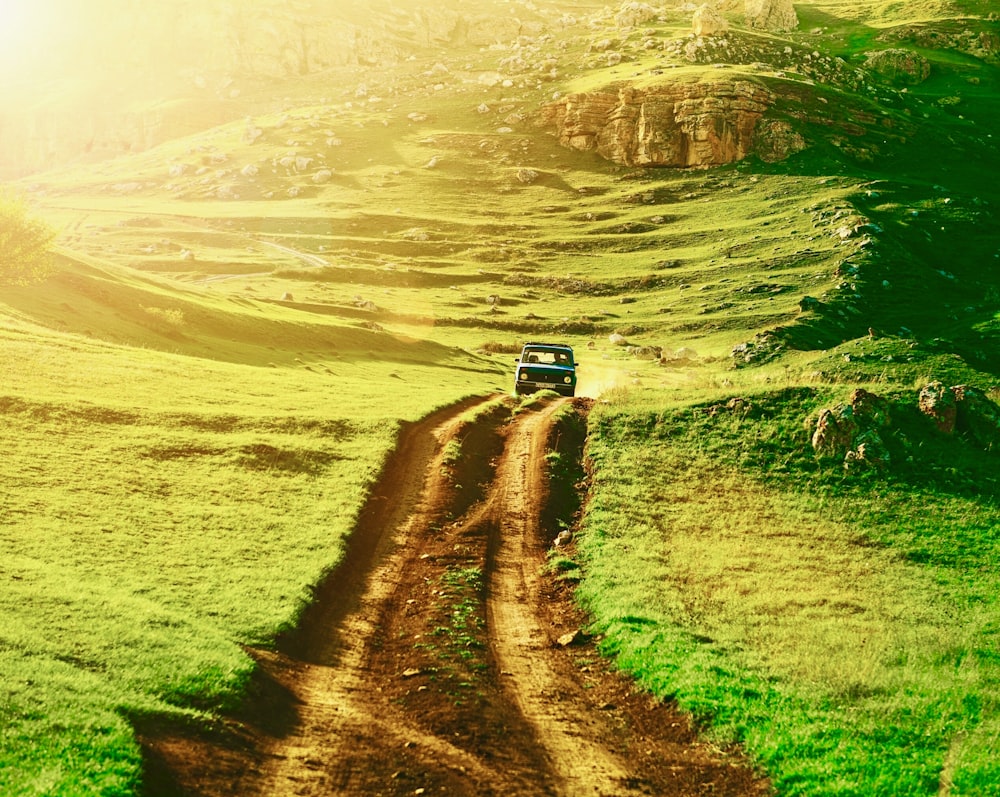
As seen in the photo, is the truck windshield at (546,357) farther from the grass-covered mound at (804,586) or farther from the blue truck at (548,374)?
the grass-covered mound at (804,586)

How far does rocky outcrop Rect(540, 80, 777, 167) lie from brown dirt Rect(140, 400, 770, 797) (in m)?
160

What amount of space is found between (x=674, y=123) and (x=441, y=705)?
6816 inches

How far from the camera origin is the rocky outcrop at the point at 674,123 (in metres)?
160

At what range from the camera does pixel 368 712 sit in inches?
537

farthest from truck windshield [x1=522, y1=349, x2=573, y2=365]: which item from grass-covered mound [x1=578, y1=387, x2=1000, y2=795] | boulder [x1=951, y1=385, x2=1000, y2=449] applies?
boulder [x1=951, y1=385, x2=1000, y2=449]

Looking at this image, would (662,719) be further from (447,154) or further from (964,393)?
(447,154)

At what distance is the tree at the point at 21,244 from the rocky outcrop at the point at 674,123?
142919 millimetres

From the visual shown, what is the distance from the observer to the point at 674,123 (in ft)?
542

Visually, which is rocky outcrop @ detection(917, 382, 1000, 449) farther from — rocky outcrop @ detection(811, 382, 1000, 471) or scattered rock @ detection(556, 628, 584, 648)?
scattered rock @ detection(556, 628, 584, 648)

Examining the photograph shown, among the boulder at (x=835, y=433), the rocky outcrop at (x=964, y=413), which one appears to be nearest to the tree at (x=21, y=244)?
the boulder at (x=835, y=433)

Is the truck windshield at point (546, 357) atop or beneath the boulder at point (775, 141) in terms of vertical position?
beneath

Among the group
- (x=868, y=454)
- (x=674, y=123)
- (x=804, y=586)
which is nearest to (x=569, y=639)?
(x=804, y=586)

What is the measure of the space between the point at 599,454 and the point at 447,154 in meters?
176

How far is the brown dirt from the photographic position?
1170cm
